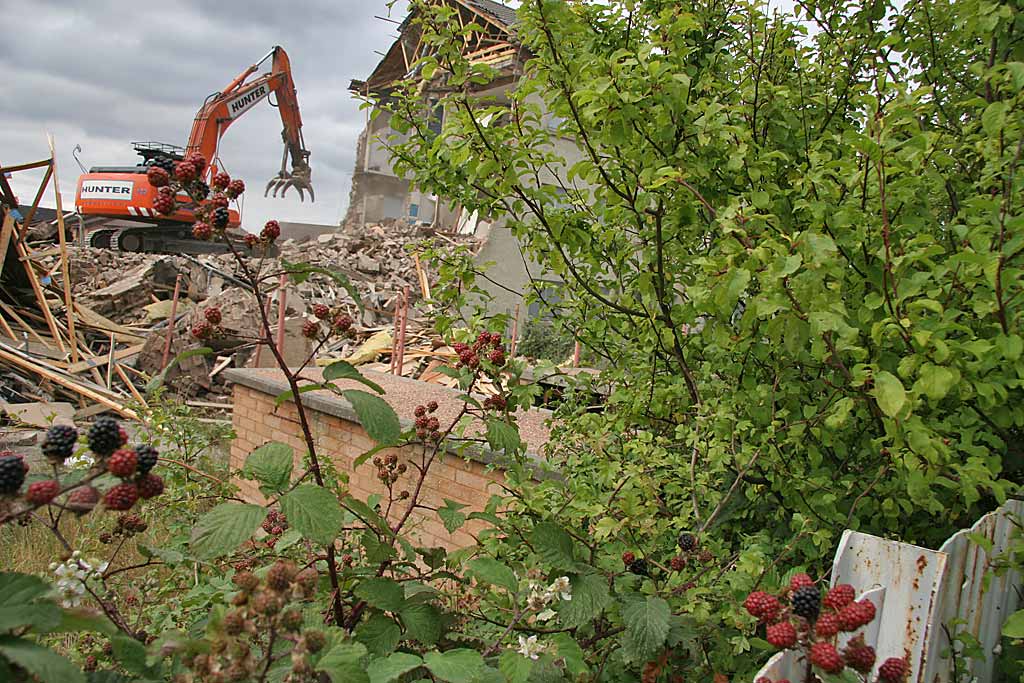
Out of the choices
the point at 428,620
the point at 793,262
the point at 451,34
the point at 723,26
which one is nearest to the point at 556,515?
the point at 428,620

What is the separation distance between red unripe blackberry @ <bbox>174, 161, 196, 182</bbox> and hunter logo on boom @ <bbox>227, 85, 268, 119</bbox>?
2107 centimetres

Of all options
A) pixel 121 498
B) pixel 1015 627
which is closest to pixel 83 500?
pixel 121 498

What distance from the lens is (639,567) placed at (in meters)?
2.04

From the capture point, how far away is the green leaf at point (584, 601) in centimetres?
170

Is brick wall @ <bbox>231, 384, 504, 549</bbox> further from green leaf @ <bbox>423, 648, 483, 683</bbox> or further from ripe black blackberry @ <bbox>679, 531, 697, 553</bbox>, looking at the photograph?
green leaf @ <bbox>423, 648, 483, 683</bbox>

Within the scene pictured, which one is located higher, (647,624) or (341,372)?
(341,372)

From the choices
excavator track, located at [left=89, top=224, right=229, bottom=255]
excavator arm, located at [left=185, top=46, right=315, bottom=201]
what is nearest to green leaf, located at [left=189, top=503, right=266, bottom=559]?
excavator arm, located at [left=185, top=46, right=315, bottom=201]

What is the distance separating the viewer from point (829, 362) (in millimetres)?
2168

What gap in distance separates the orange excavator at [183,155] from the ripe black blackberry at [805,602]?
2034 cm

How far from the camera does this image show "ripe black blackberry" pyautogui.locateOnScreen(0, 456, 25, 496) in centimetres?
104

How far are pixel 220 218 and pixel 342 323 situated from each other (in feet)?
1.11

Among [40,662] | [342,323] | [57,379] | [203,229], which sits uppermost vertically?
[203,229]

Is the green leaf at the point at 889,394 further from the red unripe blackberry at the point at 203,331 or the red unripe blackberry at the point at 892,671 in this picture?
the red unripe blackberry at the point at 203,331

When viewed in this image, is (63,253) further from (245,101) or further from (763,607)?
(763,607)
